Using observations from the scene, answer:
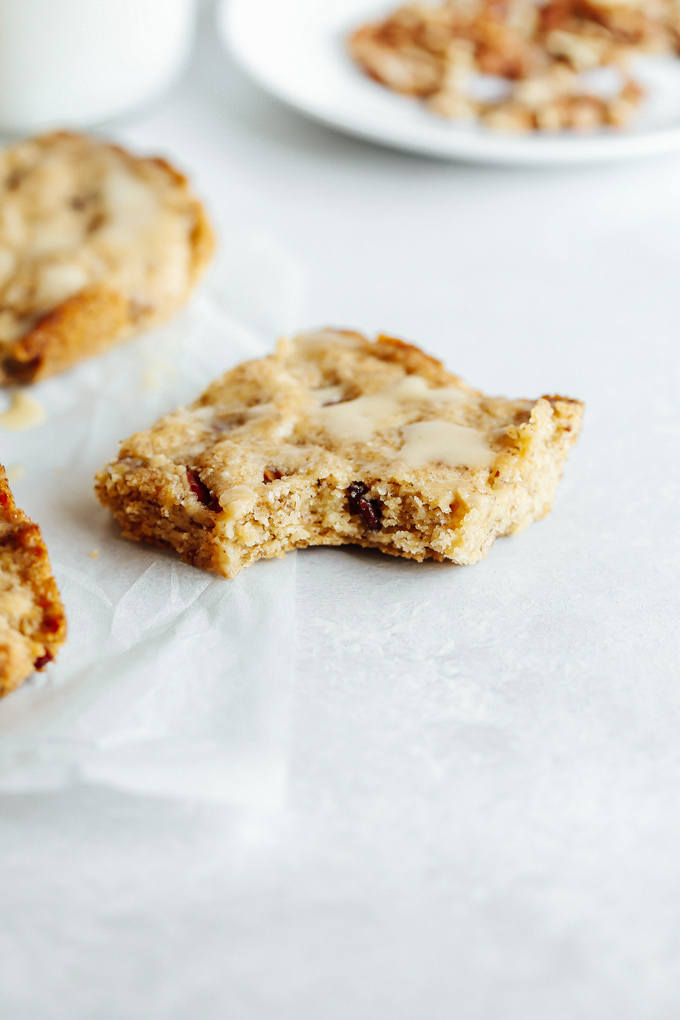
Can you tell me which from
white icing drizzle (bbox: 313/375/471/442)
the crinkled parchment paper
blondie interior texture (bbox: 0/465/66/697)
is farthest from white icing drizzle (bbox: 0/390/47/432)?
white icing drizzle (bbox: 313/375/471/442)

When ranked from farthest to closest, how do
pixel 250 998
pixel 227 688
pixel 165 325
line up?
pixel 165 325 < pixel 227 688 < pixel 250 998

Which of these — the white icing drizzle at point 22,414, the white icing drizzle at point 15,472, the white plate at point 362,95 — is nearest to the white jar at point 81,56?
the white plate at point 362,95

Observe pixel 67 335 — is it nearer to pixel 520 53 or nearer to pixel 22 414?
pixel 22 414

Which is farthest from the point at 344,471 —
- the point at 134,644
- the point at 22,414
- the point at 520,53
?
the point at 520,53

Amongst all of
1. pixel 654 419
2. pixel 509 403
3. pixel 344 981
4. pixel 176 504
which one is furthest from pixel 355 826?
pixel 654 419

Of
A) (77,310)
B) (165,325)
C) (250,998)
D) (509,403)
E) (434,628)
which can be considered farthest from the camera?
(165,325)

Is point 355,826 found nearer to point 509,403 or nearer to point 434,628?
point 434,628
